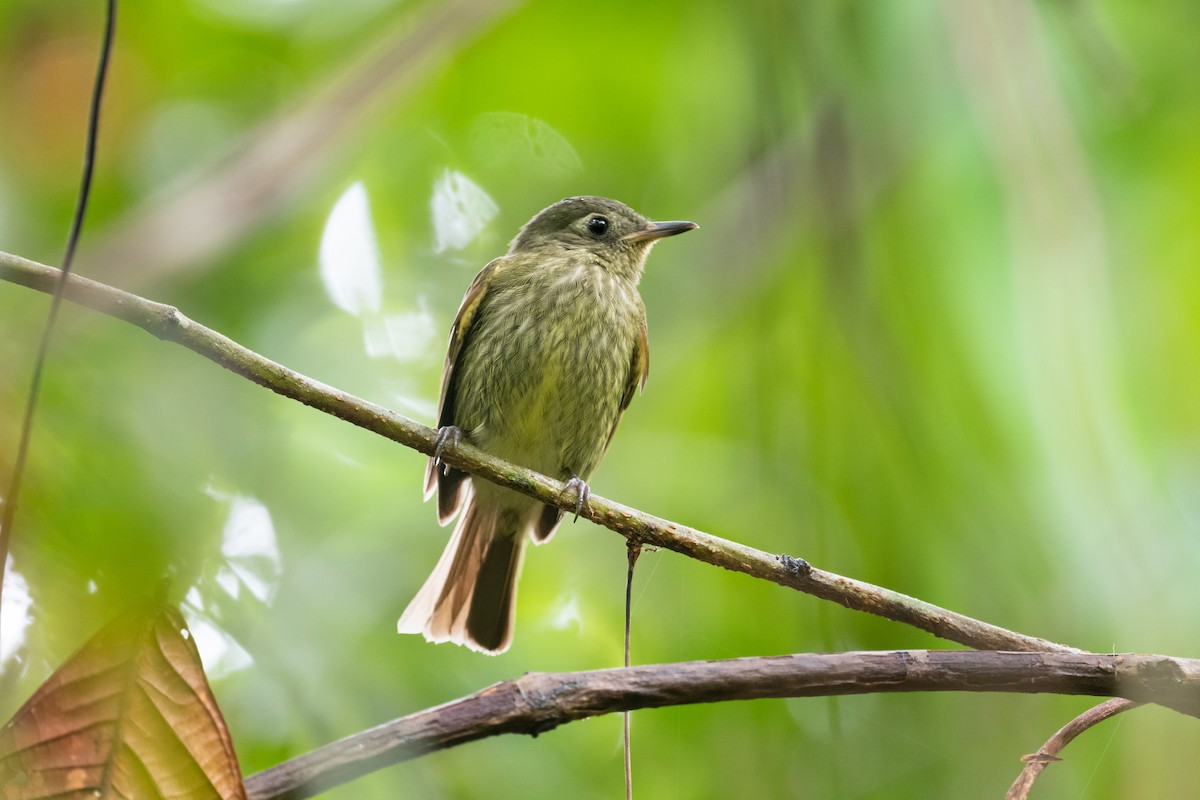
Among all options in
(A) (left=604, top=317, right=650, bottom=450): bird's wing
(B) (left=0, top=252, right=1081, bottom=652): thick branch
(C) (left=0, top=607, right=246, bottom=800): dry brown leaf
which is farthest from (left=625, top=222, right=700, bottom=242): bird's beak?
(C) (left=0, top=607, right=246, bottom=800): dry brown leaf

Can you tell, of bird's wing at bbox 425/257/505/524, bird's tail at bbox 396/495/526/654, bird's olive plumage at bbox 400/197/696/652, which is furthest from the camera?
bird's wing at bbox 425/257/505/524

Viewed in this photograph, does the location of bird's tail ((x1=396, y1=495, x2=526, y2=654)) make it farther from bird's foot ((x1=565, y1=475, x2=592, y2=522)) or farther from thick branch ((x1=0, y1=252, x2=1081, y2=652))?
thick branch ((x1=0, y1=252, x2=1081, y2=652))

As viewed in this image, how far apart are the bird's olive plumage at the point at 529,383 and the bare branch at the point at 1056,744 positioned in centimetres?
245

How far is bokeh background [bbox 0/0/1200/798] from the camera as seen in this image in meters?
1.92

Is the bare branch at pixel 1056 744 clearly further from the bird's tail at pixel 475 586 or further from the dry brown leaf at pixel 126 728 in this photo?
the bird's tail at pixel 475 586

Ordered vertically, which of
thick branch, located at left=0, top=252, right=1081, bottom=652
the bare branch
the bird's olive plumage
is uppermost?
the bird's olive plumage

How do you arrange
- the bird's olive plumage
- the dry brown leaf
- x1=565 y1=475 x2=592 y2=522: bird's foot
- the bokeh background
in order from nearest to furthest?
the dry brown leaf < the bokeh background < x1=565 y1=475 x2=592 y2=522: bird's foot < the bird's olive plumage

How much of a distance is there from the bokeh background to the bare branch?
10 cm

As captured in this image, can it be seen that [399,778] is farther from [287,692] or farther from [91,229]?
→ [91,229]

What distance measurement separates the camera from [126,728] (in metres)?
1.58

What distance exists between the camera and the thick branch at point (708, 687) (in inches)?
62.8

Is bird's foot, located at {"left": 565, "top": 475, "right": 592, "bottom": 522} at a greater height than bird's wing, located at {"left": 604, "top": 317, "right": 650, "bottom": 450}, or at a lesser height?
lesser

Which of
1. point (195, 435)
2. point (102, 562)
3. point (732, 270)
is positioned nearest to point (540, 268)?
point (732, 270)

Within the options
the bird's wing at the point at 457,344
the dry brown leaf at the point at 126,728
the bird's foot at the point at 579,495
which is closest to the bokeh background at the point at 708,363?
the dry brown leaf at the point at 126,728
